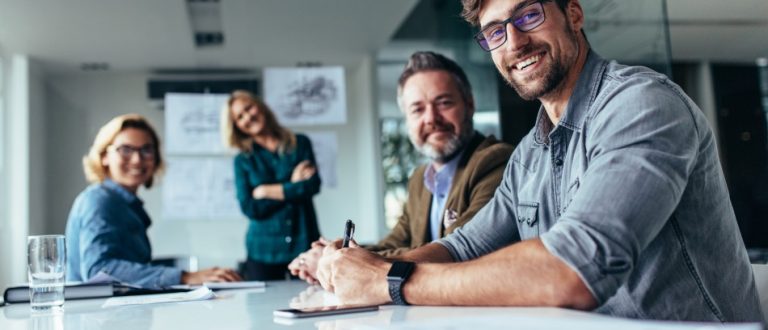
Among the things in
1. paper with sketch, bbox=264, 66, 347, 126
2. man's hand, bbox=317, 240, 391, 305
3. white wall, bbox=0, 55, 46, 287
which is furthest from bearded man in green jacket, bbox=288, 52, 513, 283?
white wall, bbox=0, 55, 46, 287

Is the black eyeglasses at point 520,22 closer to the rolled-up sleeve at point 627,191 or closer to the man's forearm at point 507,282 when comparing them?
the rolled-up sleeve at point 627,191

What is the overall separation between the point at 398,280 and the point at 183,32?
4.99 meters

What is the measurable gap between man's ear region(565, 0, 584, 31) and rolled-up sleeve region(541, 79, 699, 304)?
387mm

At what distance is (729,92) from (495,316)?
1.78 m

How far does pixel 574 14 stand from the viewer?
4.81ft

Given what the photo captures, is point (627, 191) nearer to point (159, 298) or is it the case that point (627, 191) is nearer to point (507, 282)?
point (507, 282)

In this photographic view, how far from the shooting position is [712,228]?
112 cm

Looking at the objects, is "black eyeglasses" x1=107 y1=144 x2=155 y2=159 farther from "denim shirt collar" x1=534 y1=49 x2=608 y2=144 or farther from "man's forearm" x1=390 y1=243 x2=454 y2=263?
"denim shirt collar" x1=534 y1=49 x2=608 y2=144

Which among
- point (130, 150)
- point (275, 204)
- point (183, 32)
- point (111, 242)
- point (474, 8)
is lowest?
point (111, 242)

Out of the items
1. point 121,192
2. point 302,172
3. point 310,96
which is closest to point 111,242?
point 121,192

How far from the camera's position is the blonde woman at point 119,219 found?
2.19 m

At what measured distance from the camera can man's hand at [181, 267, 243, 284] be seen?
2123 millimetres

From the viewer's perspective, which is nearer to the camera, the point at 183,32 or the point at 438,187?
the point at 438,187

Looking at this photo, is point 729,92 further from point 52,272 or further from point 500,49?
point 52,272
